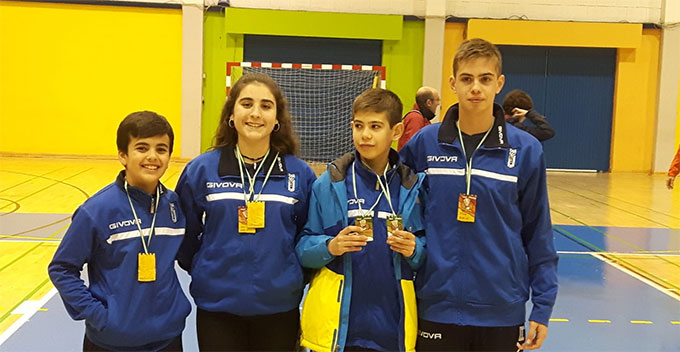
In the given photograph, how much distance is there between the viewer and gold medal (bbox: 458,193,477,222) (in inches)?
91.0

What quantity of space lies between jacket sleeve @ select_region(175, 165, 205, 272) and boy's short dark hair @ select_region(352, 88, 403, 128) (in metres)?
0.73

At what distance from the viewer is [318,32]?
1523 cm

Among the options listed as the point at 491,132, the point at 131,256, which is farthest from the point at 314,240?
the point at 491,132

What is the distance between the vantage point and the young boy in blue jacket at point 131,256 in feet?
7.41

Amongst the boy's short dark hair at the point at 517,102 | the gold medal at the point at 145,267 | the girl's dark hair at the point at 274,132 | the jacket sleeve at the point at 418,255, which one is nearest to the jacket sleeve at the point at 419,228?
the jacket sleeve at the point at 418,255

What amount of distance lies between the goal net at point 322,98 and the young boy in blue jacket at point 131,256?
38.9 ft

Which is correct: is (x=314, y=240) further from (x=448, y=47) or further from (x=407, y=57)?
(x=448, y=47)

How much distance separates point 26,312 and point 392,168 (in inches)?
126

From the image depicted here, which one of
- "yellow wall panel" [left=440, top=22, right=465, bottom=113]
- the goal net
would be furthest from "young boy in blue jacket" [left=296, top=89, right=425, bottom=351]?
"yellow wall panel" [left=440, top=22, right=465, bottom=113]

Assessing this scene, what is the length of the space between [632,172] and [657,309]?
12.7m

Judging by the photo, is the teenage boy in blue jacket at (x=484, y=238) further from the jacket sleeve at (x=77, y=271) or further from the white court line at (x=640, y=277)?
the white court line at (x=640, y=277)

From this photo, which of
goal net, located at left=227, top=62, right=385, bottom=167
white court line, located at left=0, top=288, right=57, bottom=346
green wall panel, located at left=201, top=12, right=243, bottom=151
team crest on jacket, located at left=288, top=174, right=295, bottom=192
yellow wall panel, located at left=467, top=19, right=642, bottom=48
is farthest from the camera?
yellow wall panel, located at left=467, top=19, right=642, bottom=48

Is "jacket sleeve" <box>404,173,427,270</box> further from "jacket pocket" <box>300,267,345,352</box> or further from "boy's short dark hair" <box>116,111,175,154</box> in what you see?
"boy's short dark hair" <box>116,111,175,154</box>

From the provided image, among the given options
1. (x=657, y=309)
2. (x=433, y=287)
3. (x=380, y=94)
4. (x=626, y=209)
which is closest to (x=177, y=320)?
(x=433, y=287)
